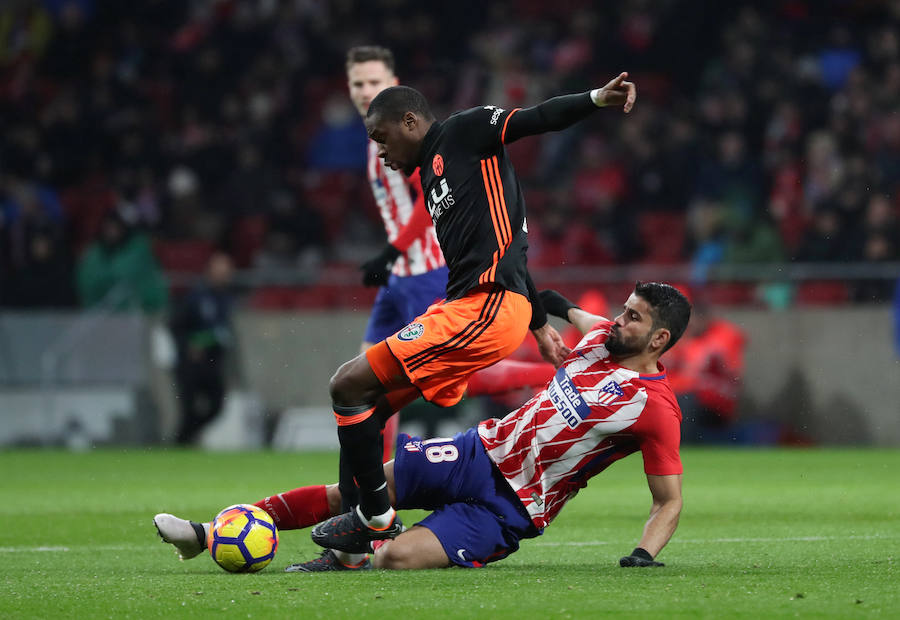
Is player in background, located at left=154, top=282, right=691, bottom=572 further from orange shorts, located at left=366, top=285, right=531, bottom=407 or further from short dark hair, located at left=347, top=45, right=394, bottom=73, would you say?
short dark hair, located at left=347, top=45, right=394, bottom=73

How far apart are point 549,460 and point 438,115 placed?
40.7 feet

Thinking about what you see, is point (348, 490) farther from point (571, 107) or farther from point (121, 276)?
point (121, 276)

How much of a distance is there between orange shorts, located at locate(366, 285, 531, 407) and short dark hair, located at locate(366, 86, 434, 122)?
2.64 ft

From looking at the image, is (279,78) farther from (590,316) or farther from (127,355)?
(590,316)

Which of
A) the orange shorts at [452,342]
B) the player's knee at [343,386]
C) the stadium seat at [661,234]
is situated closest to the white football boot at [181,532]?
the player's knee at [343,386]

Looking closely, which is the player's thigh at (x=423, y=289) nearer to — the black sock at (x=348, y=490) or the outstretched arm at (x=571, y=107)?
the black sock at (x=348, y=490)

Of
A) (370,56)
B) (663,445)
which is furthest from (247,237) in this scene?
(663,445)

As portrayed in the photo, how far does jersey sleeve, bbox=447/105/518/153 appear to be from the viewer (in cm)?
555

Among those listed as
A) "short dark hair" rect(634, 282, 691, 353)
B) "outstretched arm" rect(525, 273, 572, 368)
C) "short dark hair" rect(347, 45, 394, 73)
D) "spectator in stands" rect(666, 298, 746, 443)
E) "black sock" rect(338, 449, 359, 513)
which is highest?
"short dark hair" rect(347, 45, 394, 73)

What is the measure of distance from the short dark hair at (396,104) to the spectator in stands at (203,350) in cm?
973

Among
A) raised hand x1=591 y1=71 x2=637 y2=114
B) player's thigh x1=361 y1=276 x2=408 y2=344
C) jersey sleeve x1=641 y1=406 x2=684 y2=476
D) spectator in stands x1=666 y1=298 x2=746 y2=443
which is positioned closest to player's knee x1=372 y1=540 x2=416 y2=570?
jersey sleeve x1=641 y1=406 x2=684 y2=476

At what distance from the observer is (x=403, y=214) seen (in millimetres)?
7984

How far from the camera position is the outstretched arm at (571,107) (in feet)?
17.1

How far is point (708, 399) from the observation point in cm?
1391
